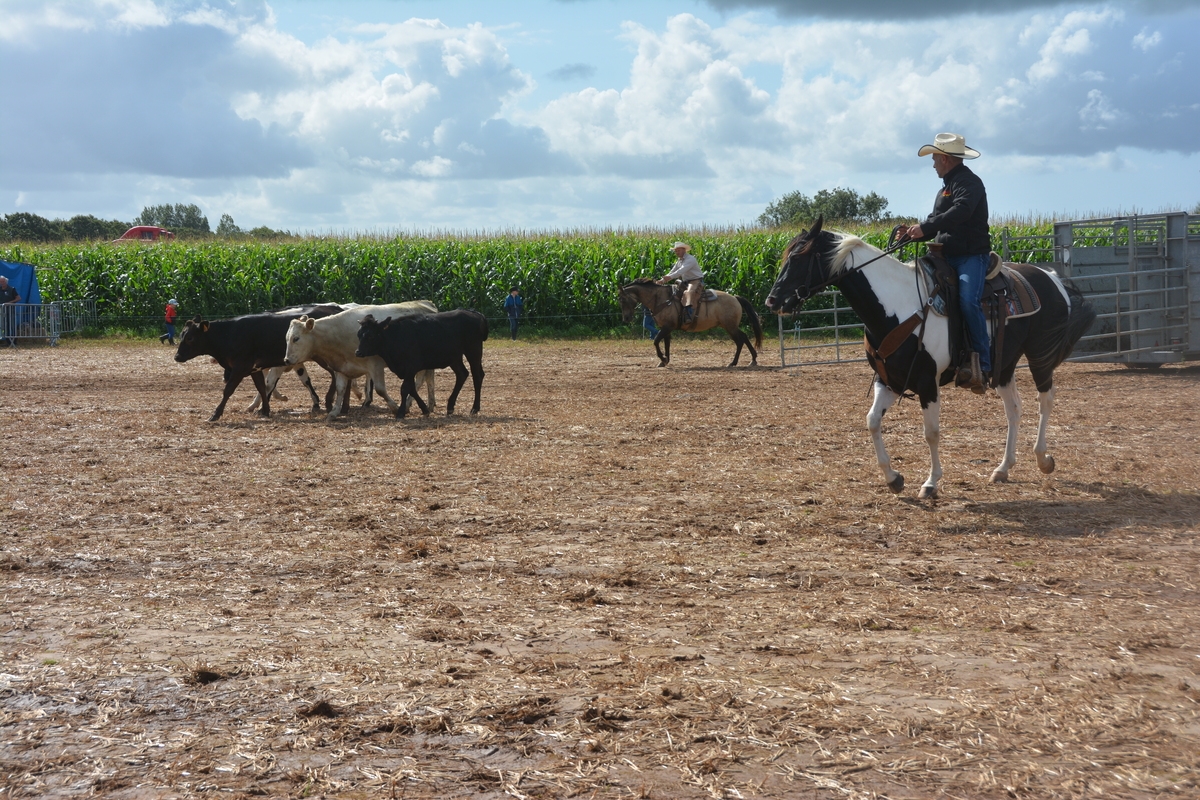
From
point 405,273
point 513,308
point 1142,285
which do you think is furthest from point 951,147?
point 405,273

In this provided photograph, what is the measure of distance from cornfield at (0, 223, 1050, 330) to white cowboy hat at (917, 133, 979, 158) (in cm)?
2240

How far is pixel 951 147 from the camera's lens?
23.8 ft

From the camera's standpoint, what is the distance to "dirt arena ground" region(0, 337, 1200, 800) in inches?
123

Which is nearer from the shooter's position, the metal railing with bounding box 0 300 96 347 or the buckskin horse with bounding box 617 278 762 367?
the buckskin horse with bounding box 617 278 762 367

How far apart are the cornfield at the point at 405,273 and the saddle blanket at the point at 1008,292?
22.2 m

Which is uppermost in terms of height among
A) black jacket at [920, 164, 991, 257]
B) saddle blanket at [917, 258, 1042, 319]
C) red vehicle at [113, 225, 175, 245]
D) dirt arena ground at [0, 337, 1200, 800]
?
red vehicle at [113, 225, 175, 245]

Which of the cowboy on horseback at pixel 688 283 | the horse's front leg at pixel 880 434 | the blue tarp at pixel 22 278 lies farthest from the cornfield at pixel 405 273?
the horse's front leg at pixel 880 434

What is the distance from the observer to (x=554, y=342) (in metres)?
27.6

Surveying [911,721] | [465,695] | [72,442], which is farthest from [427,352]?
[911,721]

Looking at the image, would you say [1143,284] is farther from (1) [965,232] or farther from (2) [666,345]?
(1) [965,232]

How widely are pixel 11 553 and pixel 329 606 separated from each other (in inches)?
100

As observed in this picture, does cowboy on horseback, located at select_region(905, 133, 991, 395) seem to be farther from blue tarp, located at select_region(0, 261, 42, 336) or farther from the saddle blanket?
blue tarp, located at select_region(0, 261, 42, 336)

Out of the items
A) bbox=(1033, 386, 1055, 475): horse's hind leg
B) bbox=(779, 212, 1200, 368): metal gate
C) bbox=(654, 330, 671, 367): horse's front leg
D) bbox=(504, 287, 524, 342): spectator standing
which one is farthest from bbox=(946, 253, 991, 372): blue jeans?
bbox=(504, 287, 524, 342): spectator standing

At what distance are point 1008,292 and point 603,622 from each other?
4768 millimetres
